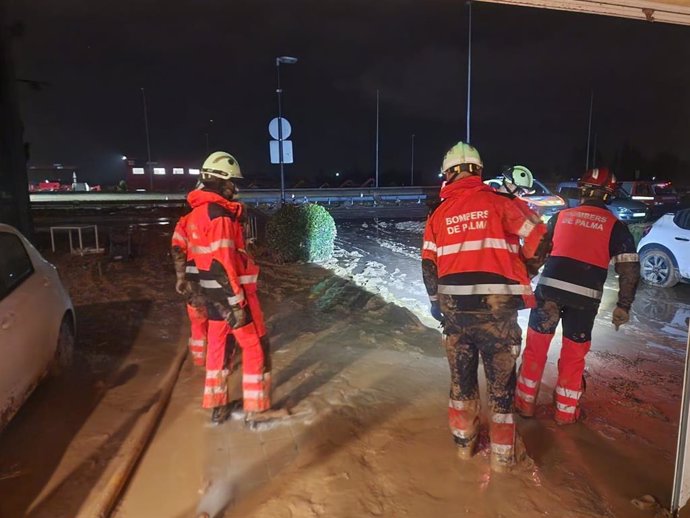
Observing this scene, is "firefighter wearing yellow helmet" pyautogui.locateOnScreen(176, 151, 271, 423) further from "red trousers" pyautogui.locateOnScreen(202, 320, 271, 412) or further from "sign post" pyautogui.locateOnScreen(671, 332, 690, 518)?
"sign post" pyautogui.locateOnScreen(671, 332, 690, 518)

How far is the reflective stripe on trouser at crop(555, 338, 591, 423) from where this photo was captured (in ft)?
12.1

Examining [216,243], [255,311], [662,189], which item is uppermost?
[216,243]

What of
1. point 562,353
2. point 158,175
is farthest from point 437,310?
point 158,175

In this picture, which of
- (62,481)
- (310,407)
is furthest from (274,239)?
(62,481)

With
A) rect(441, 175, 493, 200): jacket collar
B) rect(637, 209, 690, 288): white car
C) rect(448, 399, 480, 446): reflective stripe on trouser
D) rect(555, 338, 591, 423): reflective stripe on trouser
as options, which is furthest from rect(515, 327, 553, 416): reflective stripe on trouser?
rect(637, 209, 690, 288): white car

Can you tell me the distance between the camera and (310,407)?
153 inches

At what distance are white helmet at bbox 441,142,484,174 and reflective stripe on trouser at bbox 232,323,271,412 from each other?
5.78 feet

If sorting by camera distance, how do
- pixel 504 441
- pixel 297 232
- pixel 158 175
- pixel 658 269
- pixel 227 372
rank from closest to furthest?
pixel 504 441 < pixel 227 372 < pixel 658 269 < pixel 297 232 < pixel 158 175

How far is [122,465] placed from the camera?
10.1 feet

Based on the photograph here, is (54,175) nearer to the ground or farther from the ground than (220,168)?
nearer to the ground

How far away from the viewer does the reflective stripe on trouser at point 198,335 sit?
4.64 metres

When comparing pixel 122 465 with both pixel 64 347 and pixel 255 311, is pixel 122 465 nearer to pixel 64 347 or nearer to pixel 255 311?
pixel 255 311

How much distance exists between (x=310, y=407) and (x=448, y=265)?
5.48 ft

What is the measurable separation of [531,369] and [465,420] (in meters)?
0.98
